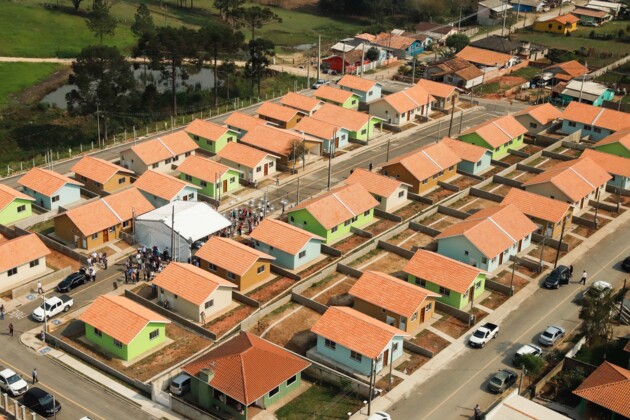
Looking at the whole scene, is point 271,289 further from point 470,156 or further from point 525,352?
point 470,156

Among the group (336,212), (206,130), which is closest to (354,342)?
(336,212)

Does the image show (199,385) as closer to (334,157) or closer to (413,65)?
(334,157)

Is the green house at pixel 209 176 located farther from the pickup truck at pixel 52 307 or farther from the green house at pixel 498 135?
the green house at pixel 498 135

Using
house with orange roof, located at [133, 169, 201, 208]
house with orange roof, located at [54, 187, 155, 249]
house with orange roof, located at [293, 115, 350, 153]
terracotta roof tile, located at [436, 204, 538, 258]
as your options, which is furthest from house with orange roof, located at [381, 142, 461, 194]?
house with orange roof, located at [54, 187, 155, 249]

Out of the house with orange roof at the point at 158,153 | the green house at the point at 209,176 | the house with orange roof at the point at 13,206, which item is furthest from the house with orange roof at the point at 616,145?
the house with orange roof at the point at 13,206

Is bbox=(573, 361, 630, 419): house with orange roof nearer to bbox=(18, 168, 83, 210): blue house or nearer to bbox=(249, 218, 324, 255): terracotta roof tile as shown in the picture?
bbox=(249, 218, 324, 255): terracotta roof tile

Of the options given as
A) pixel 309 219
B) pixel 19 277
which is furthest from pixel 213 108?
pixel 19 277
